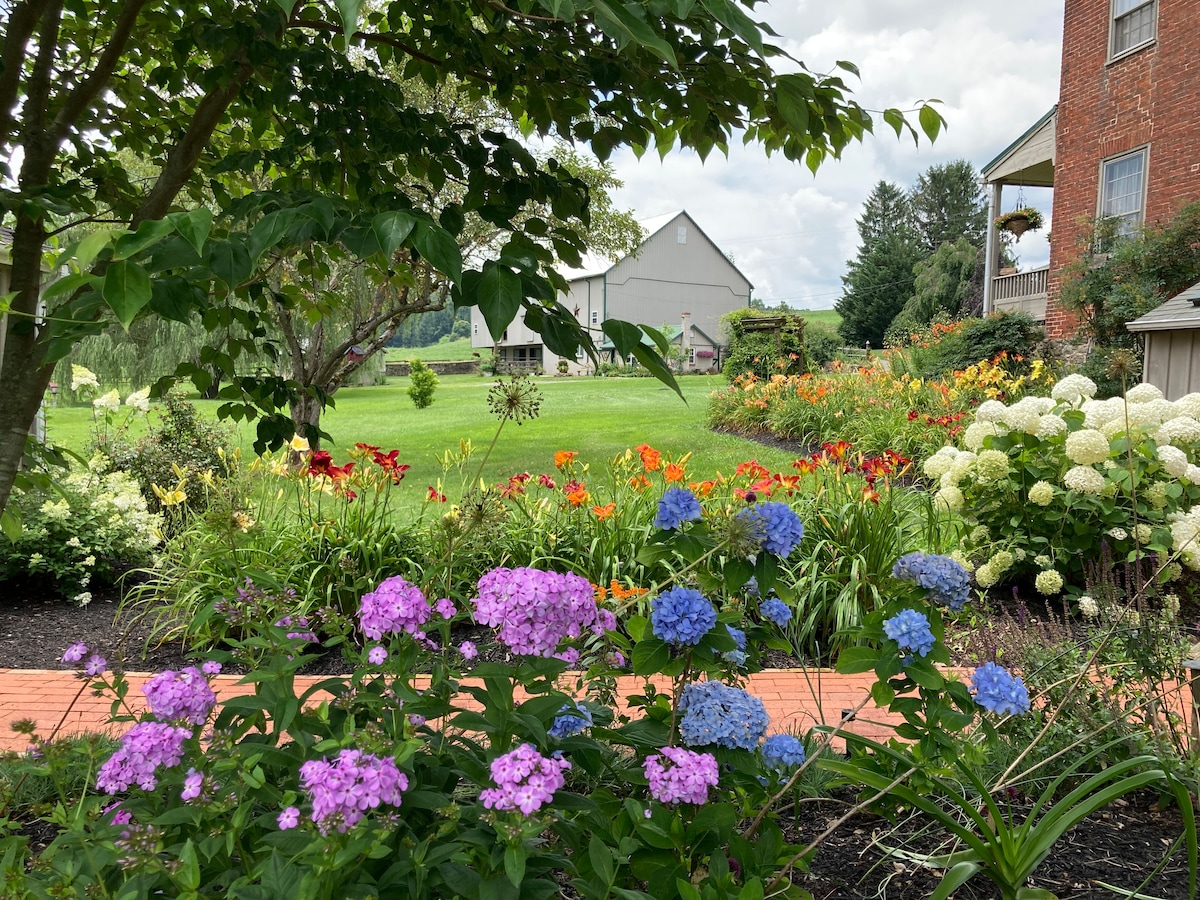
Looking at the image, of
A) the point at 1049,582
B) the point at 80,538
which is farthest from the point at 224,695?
the point at 1049,582

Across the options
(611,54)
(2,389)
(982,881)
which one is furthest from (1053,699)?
(2,389)

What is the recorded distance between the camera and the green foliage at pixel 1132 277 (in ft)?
32.1

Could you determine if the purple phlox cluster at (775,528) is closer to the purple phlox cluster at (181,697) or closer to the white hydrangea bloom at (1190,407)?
the purple phlox cluster at (181,697)

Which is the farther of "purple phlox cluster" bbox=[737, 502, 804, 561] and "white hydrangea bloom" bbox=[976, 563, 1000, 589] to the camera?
"white hydrangea bloom" bbox=[976, 563, 1000, 589]

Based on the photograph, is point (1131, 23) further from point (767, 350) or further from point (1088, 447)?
point (1088, 447)

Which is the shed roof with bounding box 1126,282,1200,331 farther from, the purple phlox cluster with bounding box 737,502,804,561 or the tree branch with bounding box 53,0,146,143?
the tree branch with bounding box 53,0,146,143

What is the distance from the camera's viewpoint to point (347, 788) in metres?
1.01

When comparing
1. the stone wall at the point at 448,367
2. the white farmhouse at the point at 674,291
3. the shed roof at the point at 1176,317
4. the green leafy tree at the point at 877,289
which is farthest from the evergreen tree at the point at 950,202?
the shed roof at the point at 1176,317

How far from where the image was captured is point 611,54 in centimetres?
165

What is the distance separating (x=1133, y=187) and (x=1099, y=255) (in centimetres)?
130

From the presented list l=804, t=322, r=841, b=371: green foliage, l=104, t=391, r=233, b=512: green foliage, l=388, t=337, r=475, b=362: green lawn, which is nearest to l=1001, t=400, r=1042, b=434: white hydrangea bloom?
l=104, t=391, r=233, b=512: green foliage

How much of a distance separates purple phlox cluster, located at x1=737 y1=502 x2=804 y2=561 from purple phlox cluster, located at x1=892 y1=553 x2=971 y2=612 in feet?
1.03

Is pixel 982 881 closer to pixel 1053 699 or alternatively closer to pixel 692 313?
pixel 1053 699

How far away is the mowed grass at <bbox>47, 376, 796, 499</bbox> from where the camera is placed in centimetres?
944
